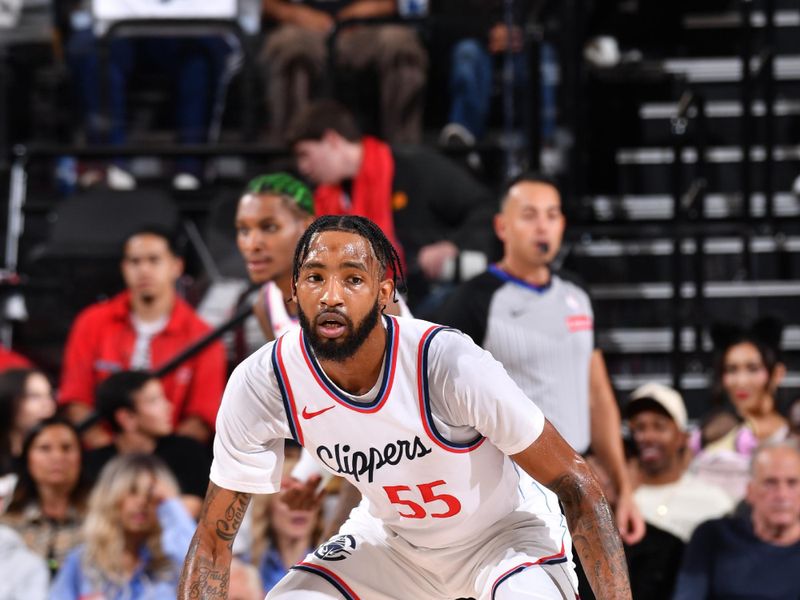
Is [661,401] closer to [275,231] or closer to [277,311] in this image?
[277,311]

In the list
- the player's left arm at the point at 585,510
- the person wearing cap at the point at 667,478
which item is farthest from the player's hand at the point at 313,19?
the player's left arm at the point at 585,510

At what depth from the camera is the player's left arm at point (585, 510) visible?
361cm

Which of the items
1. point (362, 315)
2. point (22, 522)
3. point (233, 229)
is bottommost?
point (22, 522)

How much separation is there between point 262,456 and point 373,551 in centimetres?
42

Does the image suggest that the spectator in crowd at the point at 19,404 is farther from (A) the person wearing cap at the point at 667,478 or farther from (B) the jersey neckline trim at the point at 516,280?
(A) the person wearing cap at the point at 667,478

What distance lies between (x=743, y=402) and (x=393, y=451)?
394cm

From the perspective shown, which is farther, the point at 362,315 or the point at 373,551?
the point at 373,551

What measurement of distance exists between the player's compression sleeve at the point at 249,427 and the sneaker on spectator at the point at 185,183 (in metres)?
5.57

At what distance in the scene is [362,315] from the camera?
3.60 m

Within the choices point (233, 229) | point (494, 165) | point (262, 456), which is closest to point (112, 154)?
point (233, 229)

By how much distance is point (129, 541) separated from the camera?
20.0ft

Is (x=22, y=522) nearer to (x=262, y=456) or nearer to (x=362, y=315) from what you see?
(x=262, y=456)

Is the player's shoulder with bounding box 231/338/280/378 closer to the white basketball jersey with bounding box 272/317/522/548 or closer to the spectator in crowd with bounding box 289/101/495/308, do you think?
the white basketball jersey with bounding box 272/317/522/548

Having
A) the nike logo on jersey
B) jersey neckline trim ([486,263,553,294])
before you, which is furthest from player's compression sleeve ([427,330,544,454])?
jersey neckline trim ([486,263,553,294])
